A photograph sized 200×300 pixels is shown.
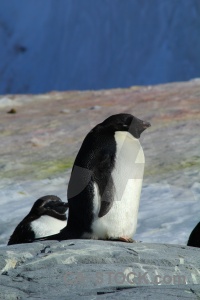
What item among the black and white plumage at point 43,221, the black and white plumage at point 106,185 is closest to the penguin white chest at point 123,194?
the black and white plumage at point 106,185

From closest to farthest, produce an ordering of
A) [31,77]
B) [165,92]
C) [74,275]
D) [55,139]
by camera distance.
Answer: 1. [74,275]
2. [55,139]
3. [165,92]
4. [31,77]

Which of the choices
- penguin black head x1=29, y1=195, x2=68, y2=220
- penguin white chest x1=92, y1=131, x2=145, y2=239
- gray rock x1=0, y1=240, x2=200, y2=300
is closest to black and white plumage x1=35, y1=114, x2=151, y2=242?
penguin white chest x1=92, y1=131, x2=145, y2=239

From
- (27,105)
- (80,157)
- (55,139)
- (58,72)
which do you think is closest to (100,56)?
(58,72)

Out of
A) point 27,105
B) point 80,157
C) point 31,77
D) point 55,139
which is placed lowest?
point 31,77

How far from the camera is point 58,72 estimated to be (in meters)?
22.9

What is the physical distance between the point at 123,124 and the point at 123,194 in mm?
425

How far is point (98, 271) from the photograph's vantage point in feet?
12.6

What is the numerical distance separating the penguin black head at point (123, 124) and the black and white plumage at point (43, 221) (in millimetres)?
1312

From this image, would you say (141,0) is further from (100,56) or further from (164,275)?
(164,275)

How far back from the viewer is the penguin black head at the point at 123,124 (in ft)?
16.9

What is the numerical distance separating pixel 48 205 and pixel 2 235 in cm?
67

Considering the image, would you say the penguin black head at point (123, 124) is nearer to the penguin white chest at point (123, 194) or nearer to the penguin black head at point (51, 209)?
the penguin white chest at point (123, 194)

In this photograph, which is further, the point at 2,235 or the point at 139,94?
the point at 139,94

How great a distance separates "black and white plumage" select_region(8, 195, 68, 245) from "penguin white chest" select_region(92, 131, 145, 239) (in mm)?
1217
